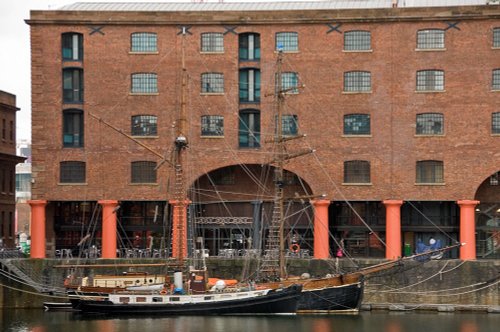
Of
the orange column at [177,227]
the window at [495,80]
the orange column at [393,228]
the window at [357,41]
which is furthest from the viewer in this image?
the window at [357,41]

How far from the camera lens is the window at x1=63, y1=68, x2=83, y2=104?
3342 inches

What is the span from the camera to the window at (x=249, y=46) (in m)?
84.4

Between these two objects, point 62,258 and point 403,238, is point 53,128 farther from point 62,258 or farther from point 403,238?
point 403,238

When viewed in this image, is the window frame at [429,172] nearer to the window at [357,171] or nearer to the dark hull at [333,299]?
the window at [357,171]

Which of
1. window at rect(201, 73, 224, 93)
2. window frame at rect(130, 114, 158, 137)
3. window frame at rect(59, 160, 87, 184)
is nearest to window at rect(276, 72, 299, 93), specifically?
window at rect(201, 73, 224, 93)

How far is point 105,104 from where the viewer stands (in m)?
84.4

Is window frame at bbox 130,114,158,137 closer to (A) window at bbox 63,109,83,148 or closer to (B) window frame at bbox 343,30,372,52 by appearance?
(A) window at bbox 63,109,83,148

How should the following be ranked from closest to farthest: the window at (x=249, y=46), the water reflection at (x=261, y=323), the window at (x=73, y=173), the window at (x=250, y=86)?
the water reflection at (x=261, y=323)
the window at (x=249, y=46)
the window at (x=250, y=86)
the window at (x=73, y=173)

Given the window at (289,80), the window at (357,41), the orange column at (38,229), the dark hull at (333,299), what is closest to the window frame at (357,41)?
the window at (357,41)

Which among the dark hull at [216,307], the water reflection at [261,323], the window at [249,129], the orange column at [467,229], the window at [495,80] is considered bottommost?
the water reflection at [261,323]

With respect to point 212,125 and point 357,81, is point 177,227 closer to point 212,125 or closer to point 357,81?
point 212,125

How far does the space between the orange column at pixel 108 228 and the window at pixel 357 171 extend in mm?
16668

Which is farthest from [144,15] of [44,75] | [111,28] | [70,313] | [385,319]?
[385,319]

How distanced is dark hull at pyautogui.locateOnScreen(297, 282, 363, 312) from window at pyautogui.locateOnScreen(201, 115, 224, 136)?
15.6 meters
